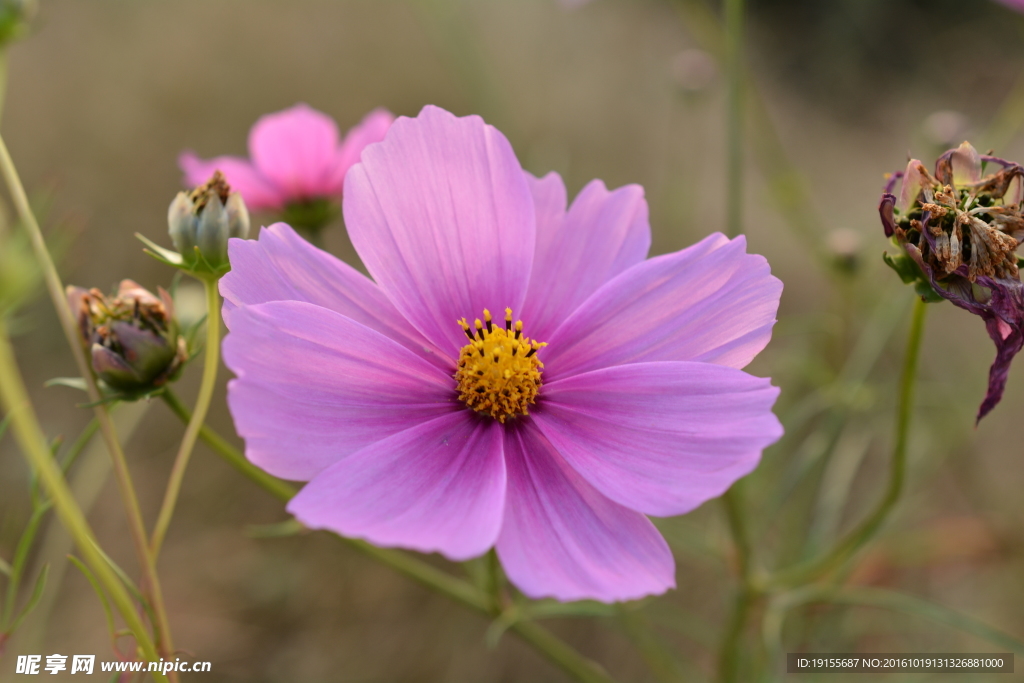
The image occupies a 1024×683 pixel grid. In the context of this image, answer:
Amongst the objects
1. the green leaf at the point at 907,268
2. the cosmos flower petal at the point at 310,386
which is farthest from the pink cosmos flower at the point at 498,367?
the green leaf at the point at 907,268

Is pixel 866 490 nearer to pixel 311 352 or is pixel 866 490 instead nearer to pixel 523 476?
pixel 523 476

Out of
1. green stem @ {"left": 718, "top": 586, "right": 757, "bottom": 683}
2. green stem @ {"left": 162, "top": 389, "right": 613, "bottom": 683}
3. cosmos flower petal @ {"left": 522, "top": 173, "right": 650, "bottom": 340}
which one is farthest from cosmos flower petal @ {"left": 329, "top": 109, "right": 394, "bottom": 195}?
green stem @ {"left": 718, "top": 586, "right": 757, "bottom": 683}

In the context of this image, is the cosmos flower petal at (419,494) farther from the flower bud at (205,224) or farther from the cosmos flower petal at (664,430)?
the flower bud at (205,224)

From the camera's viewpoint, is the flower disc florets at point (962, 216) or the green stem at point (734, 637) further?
the green stem at point (734, 637)

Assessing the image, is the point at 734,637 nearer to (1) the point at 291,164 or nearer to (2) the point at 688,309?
(2) the point at 688,309

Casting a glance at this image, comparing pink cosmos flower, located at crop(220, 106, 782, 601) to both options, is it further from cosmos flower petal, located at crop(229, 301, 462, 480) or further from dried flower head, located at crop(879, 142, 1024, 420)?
dried flower head, located at crop(879, 142, 1024, 420)

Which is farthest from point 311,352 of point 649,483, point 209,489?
point 209,489
